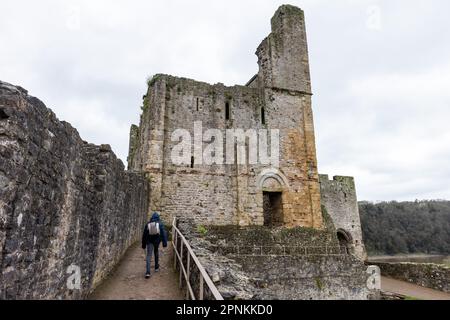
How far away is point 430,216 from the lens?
61719 mm

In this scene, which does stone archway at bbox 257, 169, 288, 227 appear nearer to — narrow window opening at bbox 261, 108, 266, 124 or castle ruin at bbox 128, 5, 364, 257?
castle ruin at bbox 128, 5, 364, 257

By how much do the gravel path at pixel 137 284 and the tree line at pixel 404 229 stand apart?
48392 mm

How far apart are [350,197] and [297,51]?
13.0 metres

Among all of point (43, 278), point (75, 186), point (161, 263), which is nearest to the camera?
point (43, 278)

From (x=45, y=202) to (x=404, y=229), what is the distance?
2522 inches

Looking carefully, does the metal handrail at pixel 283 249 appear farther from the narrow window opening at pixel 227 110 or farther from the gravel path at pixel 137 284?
the narrow window opening at pixel 227 110

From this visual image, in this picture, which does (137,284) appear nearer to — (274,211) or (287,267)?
(287,267)

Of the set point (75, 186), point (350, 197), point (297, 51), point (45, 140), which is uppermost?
point (297, 51)

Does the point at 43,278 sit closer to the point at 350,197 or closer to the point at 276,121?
the point at 276,121

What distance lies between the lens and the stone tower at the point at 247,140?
1468 cm

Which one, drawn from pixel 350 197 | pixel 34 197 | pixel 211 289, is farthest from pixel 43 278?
pixel 350 197

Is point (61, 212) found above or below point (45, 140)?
Result: below

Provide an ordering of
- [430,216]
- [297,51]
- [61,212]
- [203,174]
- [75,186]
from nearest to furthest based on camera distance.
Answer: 1. [61,212]
2. [75,186]
3. [203,174]
4. [297,51]
5. [430,216]

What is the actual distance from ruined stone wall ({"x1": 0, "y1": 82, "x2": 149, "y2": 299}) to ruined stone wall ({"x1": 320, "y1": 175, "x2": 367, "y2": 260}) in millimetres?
21292
